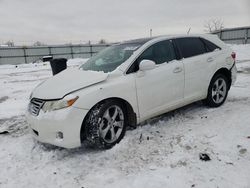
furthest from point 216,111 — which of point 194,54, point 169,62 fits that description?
point 169,62

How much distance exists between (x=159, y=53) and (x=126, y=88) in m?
1.05

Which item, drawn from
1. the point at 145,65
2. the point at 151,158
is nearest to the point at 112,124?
the point at 151,158

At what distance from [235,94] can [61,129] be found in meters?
4.54

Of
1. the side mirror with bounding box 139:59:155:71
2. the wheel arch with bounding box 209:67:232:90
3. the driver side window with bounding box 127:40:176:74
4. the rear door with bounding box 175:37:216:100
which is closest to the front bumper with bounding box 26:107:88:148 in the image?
the side mirror with bounding box 139:59:155:71

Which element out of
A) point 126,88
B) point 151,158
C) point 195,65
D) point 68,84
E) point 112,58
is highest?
point 112,58

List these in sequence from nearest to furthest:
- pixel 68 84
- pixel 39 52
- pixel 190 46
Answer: pixel 68 84, pixel 190 46, pixel 39 52

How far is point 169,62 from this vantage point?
389cm

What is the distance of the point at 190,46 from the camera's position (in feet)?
14.2

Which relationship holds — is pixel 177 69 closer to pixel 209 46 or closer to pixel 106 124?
pixel 209 46

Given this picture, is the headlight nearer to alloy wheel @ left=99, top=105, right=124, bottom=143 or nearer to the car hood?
the car hood

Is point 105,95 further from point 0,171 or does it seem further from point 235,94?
point 235,94

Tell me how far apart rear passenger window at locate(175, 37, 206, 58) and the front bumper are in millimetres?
2311

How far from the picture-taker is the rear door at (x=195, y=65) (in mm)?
4105

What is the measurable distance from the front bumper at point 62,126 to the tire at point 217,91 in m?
2.82
